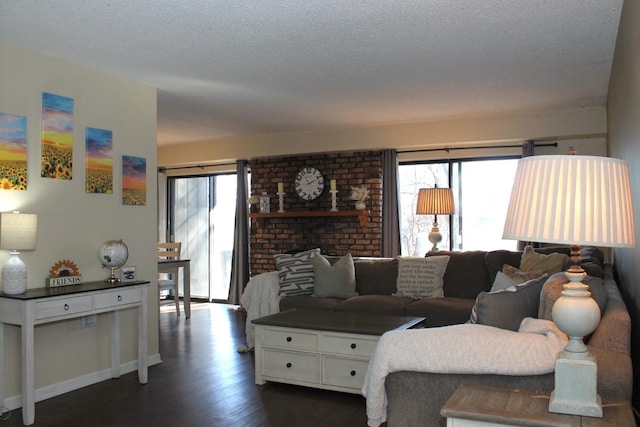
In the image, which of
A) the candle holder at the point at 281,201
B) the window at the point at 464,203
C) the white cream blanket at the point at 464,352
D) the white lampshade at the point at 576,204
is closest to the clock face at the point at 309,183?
the candle holder at the point at 281,201

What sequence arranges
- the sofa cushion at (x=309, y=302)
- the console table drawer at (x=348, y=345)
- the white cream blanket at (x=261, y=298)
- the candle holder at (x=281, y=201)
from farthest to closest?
the candle holder at (x=281, y=201) → the white cream blanket at (x=261, y=298) → the sofa cushion at (x=309, y=302) → the console table drawer at (x=348, y=345)

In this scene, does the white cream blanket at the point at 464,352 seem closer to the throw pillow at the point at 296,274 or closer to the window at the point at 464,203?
the throw pillow at the point at 296,274

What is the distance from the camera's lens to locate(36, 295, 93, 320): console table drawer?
342 centimetres

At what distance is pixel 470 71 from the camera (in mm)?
4445

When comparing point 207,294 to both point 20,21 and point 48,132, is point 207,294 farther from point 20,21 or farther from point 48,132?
point 20,21

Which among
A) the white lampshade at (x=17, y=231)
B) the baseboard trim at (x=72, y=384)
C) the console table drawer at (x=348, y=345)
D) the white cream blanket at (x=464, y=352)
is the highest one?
the white lampshade at (x=17, y=231)

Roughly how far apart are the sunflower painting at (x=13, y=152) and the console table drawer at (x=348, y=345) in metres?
2.34

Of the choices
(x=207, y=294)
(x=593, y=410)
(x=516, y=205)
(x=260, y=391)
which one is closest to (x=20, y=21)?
(x=260, y=391)

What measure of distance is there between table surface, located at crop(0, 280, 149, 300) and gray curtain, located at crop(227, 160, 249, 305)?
361 cm

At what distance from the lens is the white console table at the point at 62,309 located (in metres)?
3.32

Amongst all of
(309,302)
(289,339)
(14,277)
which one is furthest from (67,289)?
(309,302)

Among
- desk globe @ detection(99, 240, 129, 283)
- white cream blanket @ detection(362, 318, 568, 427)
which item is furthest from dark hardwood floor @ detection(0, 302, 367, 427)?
white cream blanket @ detection(362, 318, 568, 427)

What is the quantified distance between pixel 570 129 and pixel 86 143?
4829 mm

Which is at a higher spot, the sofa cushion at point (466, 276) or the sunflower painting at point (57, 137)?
the sunflower painting at point (57, 137)
